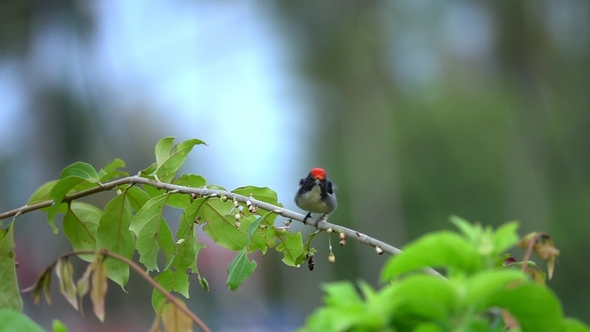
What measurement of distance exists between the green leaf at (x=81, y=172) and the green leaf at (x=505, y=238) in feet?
3.12

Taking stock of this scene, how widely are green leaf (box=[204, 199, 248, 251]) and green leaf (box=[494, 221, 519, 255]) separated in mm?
876

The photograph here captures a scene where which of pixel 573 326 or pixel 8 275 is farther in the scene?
pixel 8 275

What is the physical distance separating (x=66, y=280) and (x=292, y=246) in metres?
0.64

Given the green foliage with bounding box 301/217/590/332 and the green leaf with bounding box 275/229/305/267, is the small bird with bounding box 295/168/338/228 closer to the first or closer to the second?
the green leaf with bounding box 275/229/305/267

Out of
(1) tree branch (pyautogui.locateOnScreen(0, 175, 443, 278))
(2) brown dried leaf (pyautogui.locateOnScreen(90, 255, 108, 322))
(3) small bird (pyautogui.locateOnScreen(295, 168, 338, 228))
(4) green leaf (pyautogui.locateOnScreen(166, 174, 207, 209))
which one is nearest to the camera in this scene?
(2) brown dried leaf (pyautogui.locateOnScreen(90, 255, 108, 322))

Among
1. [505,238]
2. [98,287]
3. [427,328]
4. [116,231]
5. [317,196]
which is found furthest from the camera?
[317,196]

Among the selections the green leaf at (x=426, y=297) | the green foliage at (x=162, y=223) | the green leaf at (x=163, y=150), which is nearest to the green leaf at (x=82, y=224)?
the green foliage at (x=162, y=223)

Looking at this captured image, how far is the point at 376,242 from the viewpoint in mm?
1025

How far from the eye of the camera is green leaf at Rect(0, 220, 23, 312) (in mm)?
1321

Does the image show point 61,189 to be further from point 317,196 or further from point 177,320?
point 317,196

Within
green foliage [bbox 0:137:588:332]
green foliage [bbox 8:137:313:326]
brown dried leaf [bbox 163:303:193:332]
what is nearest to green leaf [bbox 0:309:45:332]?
green foliage [bbox 0:137:588:332]

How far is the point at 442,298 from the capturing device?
0.53 m

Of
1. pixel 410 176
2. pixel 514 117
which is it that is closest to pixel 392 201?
pixel 410 176

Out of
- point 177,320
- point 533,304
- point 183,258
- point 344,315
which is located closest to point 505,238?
point 533,304
